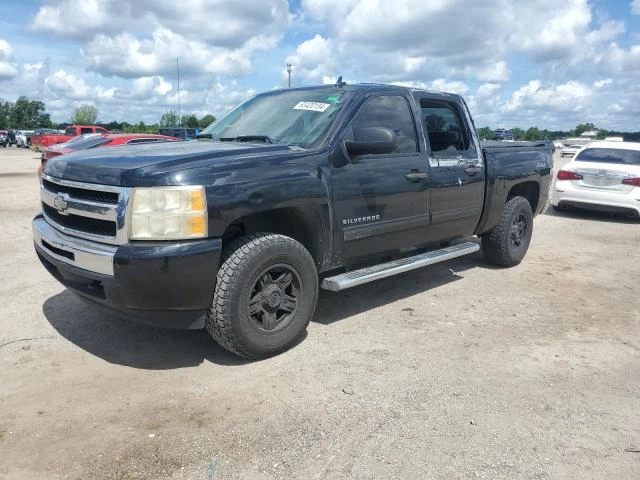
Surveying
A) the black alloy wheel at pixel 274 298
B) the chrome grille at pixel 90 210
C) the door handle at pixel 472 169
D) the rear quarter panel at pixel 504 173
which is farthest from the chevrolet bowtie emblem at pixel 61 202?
the rear quarter panel at pixel 504 173

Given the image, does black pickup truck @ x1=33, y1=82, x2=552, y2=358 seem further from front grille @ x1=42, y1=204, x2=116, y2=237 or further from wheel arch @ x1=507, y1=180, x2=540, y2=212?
wheel arch @ x1=507, y1=180, x2=540, y2=212

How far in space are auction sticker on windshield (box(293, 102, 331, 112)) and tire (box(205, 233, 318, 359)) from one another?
128 cm

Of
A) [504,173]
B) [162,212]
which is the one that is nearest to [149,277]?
[162,212]

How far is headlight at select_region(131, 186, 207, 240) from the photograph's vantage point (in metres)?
3.20

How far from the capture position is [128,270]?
124 inches

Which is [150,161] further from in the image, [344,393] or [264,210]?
[344,393]

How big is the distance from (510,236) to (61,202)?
496 cm

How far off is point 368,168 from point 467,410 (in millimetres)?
2001

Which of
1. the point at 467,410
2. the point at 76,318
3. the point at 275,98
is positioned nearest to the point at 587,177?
the point at 275,98

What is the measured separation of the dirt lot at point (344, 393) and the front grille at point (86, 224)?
37.0 inches

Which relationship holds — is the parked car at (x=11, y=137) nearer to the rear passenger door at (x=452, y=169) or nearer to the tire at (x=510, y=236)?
the tire at (x=510, y=236)

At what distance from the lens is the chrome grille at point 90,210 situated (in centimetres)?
323

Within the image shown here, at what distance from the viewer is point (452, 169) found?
5230mm

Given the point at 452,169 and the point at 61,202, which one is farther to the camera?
the point at 452,169
